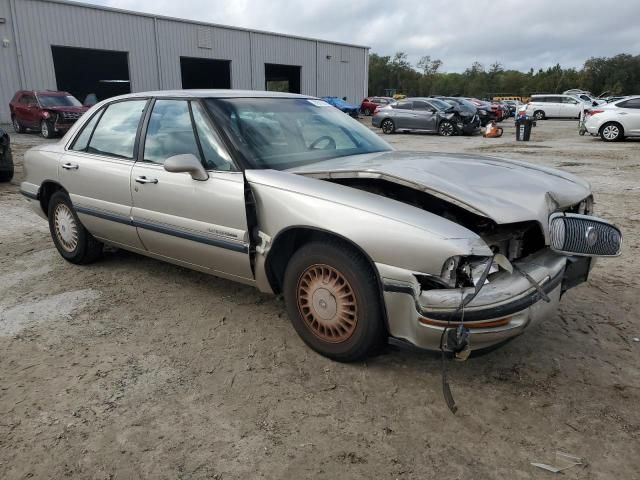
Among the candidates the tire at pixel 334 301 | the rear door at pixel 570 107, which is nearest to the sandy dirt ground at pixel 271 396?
the tire at pixel 334 301

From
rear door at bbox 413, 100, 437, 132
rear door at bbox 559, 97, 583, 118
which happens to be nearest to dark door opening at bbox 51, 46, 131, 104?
rear door at bbox 413, 100, 437, 132

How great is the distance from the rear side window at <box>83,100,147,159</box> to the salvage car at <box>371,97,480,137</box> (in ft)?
60.8

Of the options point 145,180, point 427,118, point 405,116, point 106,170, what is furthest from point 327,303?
point 405,116

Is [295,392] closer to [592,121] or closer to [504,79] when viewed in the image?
[592,121]

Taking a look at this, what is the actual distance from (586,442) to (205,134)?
2765mm

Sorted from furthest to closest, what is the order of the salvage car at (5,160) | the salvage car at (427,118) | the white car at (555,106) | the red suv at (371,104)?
the red suv at (371,104) → the white car at (555,106) → the salvage car at (427,118) → the salvage car at (5,160)

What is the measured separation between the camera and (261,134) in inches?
136

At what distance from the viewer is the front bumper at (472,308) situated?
7.86 ft

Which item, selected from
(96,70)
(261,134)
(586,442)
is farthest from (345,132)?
(96,70)

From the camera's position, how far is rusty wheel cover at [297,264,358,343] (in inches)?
110

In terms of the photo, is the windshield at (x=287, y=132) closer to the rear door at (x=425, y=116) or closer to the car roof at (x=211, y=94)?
the car roof at (x=211, y=94)

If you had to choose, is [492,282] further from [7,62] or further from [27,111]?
[7,62]

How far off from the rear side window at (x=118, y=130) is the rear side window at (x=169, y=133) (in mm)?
195

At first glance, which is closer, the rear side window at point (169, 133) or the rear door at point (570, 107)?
the rear side window at point (169, 133)
